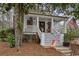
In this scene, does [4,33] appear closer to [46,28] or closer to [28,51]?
[28,51]

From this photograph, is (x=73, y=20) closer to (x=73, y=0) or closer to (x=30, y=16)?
(x=73, y=0)

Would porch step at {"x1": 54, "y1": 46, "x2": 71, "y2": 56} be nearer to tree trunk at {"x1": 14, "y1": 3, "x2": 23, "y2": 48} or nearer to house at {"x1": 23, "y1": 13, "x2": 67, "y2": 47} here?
house at {"x1": 23, "y1": 13, "x2": 67, "y2": 47}

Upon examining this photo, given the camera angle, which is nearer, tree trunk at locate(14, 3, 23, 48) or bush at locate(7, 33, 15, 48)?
bush at locate(7, 33, 15, 48)

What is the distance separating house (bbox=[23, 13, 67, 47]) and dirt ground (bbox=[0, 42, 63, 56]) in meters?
0.29

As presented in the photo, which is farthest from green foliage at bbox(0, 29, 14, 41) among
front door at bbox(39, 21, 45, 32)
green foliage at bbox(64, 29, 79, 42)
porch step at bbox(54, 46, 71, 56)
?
green foliage at bbox(64, 29, 79, 42)

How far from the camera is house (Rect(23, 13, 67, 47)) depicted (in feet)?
23.5

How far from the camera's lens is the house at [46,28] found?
7148mm

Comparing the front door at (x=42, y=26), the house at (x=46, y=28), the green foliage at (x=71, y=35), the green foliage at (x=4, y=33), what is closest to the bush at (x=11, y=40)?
the green foliage at (x=4, y=33)

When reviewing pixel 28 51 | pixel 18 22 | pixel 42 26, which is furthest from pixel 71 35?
pixel 18 22

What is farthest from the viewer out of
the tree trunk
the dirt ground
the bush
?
the tree trunk

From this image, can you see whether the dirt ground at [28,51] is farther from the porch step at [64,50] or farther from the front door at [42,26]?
the front door at [42,26]

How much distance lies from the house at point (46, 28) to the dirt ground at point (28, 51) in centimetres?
29

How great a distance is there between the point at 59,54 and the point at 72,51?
0.47 meters

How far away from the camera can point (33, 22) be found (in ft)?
25.7
